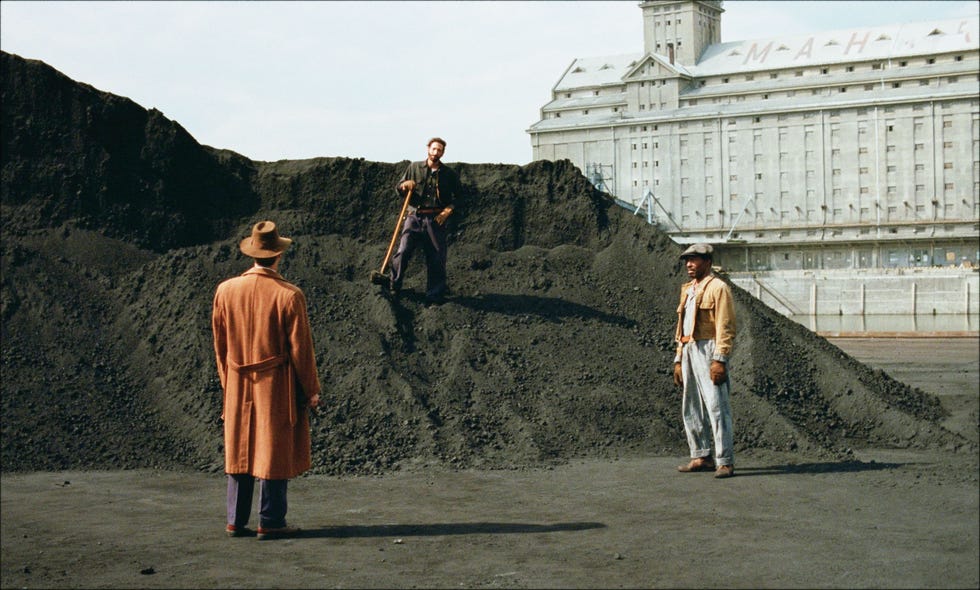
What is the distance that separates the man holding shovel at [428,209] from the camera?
46.1 feet

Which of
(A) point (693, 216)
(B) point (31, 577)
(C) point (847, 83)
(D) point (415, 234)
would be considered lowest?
(B) point (31, 577)

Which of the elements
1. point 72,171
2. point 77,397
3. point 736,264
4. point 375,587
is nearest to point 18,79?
point 72,171

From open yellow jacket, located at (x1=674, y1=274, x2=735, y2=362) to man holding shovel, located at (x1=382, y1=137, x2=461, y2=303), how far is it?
4246 mm

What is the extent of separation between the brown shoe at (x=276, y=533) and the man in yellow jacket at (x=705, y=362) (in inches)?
162

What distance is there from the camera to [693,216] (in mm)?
97750

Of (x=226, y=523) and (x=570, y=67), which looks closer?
(x=226, y=523)

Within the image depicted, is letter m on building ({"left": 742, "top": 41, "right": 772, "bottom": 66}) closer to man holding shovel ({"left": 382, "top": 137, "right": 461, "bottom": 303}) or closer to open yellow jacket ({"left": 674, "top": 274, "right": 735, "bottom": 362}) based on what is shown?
man holding shovel ({"left": 382, "top": 137, "right": 461, "bottom": 303})

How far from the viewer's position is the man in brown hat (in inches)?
311

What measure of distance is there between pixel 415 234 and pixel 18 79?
18.2 feet

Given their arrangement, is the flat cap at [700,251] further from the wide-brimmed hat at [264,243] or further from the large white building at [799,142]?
the large white building at [799,142]

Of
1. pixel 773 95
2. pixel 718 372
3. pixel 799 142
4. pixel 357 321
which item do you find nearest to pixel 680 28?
pixel 773 95

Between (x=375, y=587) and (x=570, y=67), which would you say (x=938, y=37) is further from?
(x=375, y=587)

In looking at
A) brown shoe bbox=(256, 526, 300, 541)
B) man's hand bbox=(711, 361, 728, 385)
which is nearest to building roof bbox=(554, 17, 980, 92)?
man's hand bbox=(711, 361, 728, 385)

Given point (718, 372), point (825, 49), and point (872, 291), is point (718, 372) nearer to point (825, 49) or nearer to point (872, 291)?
point (872, 291)
